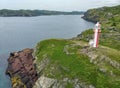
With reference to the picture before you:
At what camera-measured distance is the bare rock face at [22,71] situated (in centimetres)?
5366

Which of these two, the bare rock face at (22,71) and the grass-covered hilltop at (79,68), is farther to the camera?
the bare rock face at (22,71)

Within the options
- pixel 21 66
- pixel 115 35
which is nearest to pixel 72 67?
pixel 21 66

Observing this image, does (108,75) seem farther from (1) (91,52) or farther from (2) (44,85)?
(2) (44,85)

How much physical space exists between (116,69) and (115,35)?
3975 cm

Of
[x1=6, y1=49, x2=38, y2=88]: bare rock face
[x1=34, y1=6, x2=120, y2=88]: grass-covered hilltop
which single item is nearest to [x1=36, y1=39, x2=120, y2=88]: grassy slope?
[x1=34, y1=6, x2=120, y2=88]: grass-covered hilltop

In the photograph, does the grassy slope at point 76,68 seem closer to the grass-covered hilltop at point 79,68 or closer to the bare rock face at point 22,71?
the grass-covered hilltop at point 79,68

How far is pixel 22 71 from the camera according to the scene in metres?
60.0

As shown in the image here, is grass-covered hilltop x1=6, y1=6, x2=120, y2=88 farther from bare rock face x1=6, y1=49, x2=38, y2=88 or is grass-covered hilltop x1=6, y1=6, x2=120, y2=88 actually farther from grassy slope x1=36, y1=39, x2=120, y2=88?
bare rock face x1=6, y1=49, x2=38, y2=88

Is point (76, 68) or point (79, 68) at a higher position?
point (79, 68)

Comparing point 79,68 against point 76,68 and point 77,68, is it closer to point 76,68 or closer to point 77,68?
point 77,68

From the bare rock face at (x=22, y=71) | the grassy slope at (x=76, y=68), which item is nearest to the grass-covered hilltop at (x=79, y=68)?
the grassy slope at (x=76, y=68)

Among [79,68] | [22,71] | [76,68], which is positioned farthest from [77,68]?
[22,71]

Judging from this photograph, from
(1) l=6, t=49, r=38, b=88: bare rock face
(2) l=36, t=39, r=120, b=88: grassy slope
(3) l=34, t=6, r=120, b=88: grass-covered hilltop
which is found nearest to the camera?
(2) l=36, t=39, r=120, b=88: grassy slope

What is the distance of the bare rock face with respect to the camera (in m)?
53.7
